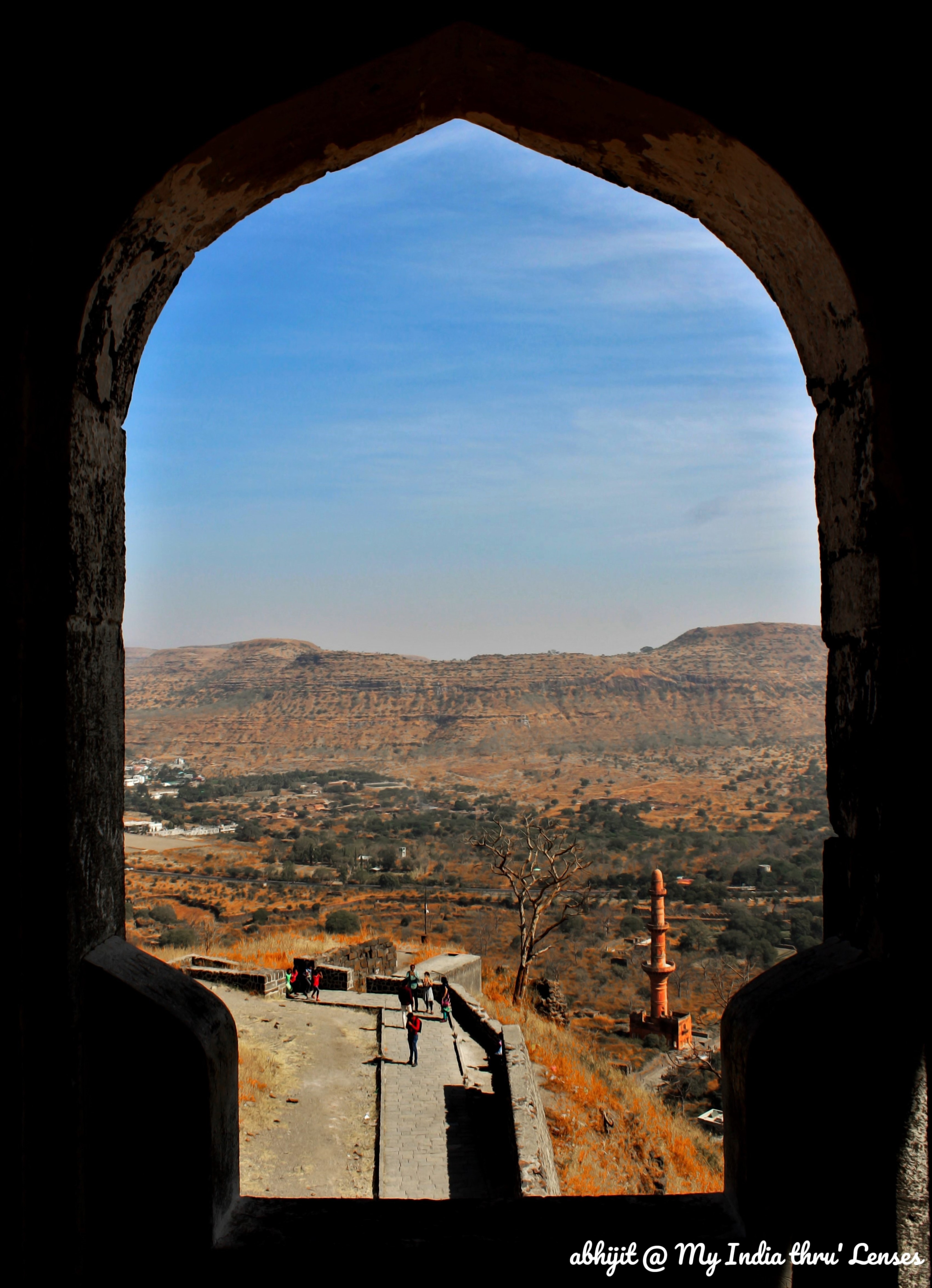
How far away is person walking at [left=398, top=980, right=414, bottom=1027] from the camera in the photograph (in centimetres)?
1372

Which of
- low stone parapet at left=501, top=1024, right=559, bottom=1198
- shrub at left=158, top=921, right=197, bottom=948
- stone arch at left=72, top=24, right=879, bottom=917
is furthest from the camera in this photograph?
shrub at left=158, top=921, right=197, bottom=948

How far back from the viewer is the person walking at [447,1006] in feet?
44.3

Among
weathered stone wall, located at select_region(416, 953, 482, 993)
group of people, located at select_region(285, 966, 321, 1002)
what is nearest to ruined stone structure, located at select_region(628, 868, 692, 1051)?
weathered stone wall, located at select_region(416, 953, 482, 993)

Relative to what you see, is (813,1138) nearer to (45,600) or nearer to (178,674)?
(45,600)

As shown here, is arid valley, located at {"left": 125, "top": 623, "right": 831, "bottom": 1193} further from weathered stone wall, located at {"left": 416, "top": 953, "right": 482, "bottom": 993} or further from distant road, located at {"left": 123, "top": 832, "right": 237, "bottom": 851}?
weathered stone wall, located at {"left": 416, "top": 953, "right": 482, "bottom": 993}

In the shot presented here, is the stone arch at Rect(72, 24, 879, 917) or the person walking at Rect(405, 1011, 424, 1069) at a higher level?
the stone arch at Rect(72, 24, 879, 917)

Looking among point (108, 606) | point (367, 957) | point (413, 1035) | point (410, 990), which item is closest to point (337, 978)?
point (367, 957)

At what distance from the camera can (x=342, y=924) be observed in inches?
952

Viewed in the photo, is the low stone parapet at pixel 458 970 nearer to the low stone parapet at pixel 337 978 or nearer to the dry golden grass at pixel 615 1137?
the low stone parapet at pixel 337 978

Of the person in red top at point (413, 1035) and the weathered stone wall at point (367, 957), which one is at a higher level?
the person in red top at point (413, 1035)

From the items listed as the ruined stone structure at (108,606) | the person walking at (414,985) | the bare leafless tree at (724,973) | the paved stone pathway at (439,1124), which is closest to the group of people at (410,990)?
the person walking at (414,985)

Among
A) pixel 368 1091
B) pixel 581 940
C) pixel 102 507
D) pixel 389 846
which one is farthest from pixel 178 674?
pixel 102 507

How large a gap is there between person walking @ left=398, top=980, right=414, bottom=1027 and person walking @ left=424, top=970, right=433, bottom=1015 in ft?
0.84

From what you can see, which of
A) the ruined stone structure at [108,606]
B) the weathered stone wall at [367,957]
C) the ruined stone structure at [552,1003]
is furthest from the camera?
the ruined stone structure at [552,1003]
